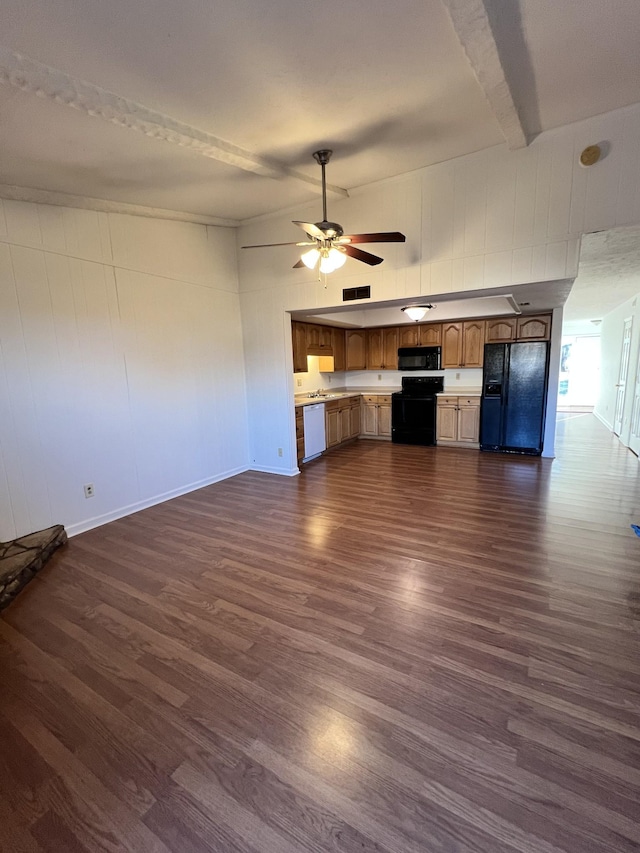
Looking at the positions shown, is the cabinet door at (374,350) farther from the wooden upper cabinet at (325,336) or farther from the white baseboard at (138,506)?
the white baseboard at (138,506)

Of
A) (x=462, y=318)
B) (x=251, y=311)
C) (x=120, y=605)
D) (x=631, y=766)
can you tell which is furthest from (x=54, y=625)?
(x=462, y=318)

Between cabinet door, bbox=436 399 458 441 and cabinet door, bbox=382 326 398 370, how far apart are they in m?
1.21

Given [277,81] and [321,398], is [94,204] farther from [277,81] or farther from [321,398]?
[321,398]

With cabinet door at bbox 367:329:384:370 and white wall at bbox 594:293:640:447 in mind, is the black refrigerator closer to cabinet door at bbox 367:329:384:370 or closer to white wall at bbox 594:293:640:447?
white wall at bbox 594:293:640:447

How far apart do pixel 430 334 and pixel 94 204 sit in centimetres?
522

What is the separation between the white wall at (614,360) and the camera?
6.00 m

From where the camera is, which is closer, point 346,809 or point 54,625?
point 346,809

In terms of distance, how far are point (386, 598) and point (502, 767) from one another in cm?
105

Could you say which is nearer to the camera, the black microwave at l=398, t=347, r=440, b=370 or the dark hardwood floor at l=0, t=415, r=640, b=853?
the dark hardwood floor at l=0, t=415, r=640, b=853

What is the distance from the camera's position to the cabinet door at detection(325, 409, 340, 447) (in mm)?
6301

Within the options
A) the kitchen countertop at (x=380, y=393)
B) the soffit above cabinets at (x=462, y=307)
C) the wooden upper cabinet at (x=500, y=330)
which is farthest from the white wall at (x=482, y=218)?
the wooden upper cabinet at (x=500, y=330)

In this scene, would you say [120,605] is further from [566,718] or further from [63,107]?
[63,107]

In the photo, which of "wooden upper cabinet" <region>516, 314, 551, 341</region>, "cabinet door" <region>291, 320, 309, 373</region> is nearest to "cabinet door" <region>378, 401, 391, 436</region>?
"cabinet door" <region>291, 320, 309, 373</region>

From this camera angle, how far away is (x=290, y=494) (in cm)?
436
